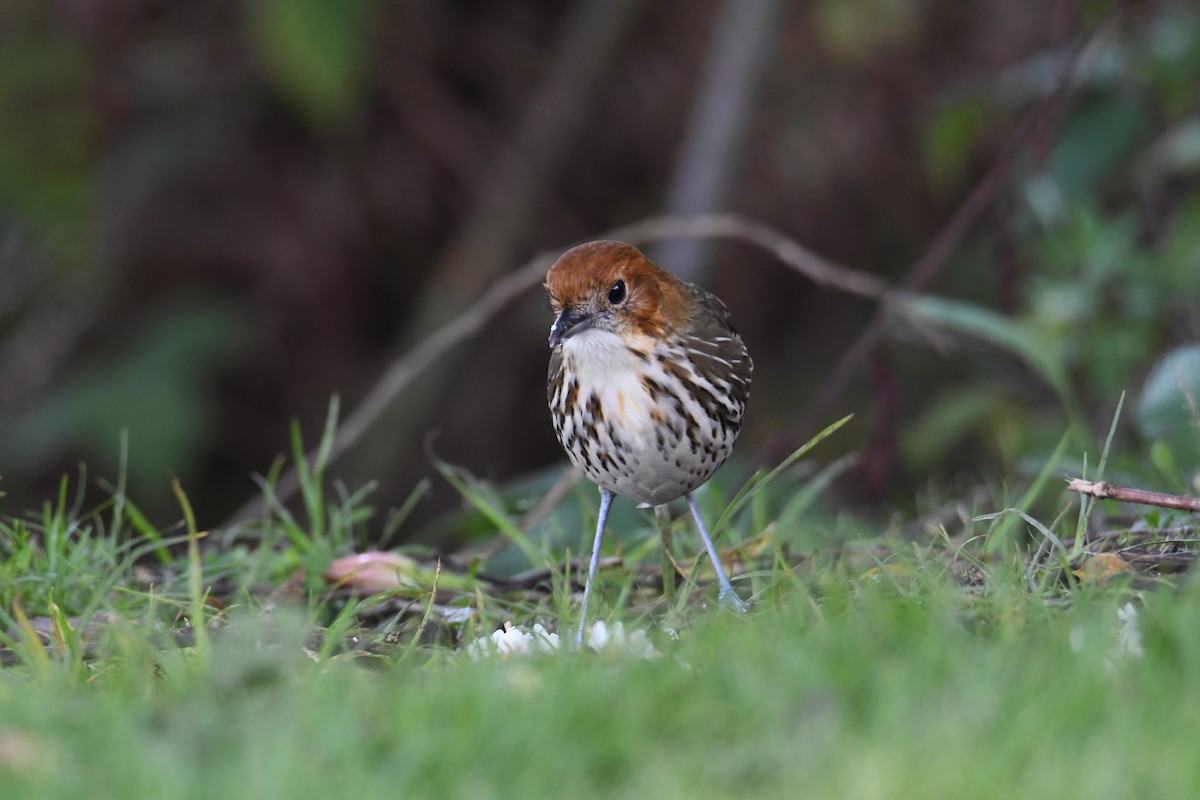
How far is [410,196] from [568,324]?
5.20m

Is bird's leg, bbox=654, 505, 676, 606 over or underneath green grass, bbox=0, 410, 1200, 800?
underneath

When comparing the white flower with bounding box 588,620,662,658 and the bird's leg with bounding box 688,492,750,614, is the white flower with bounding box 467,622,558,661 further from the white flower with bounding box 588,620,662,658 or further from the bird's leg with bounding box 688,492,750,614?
the bird's leg with bounding box 688,492,750,614

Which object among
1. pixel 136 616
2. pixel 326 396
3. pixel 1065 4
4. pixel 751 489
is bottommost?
pixel 326 396

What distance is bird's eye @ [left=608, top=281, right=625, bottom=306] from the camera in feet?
11.9

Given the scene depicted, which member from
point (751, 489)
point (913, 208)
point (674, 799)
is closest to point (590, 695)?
point (674, 799)

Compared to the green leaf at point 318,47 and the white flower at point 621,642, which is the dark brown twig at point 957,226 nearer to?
the white flower at point 621,642

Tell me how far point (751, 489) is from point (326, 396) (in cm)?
534

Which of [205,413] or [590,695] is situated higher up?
[590,695]

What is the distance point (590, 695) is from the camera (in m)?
2.43

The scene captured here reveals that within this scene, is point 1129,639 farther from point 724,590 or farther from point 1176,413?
point 1176,413

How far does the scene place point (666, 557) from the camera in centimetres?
365

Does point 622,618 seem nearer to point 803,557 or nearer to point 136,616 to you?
point 803,557

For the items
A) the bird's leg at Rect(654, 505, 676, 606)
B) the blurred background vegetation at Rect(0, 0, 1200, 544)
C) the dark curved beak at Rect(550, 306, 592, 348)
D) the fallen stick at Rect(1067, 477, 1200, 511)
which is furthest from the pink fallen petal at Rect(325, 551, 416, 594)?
the blurred background vegetation at Rect(0, 0, 1200, 544)

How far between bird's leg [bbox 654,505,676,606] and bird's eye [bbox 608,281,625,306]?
20.8 inches
